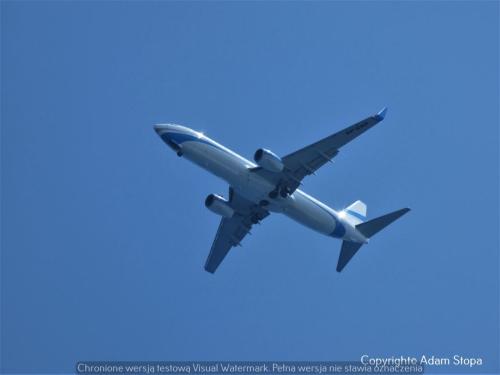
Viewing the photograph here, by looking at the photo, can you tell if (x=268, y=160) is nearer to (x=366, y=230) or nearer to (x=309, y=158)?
(x=309, y=158)

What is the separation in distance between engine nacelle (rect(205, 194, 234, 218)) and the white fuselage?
2.97m

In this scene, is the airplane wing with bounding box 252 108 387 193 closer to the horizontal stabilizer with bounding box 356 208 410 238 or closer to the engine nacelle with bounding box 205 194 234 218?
the engine nacelle with bounding box 205 194 234 218

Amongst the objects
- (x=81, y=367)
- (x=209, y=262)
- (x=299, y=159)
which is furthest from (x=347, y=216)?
(x=81, y=367)

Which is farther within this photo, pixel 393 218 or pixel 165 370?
pixel 393 218

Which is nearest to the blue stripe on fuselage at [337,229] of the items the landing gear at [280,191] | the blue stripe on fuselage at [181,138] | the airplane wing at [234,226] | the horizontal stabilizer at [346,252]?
the horizontal stabilizer at [346,252]

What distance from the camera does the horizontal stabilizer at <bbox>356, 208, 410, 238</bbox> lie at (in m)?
56.4

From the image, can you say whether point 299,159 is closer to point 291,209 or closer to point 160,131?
point 291,209

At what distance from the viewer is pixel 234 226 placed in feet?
202

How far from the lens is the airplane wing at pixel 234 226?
58978 mm

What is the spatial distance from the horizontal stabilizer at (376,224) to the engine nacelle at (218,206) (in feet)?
30.5

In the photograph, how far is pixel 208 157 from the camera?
52.5 metres

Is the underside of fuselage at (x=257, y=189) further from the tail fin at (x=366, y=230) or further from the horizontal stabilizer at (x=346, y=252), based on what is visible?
the horizontal stabilizer at (x=346, y=252)

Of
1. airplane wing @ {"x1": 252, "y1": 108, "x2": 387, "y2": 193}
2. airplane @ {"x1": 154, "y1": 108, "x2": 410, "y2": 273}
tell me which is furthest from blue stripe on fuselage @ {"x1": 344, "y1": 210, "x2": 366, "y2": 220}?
airplane wing @ {"x1": 252, "y1": 108, "x2": 387, "y2": 193}

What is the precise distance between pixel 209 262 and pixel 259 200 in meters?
9.38
